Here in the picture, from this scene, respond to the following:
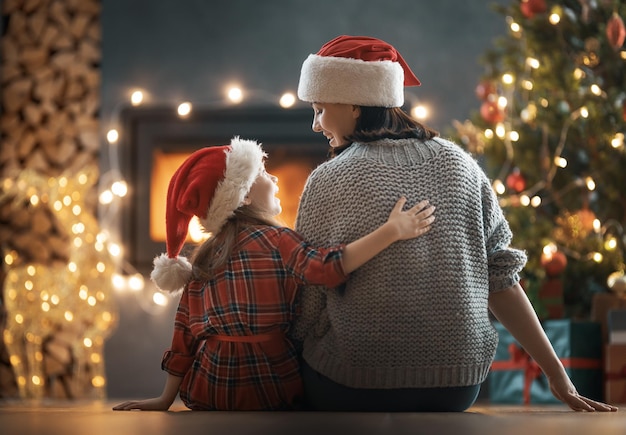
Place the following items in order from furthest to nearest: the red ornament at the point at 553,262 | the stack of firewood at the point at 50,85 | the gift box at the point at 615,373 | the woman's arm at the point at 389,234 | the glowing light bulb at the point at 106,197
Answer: the stack of firewood at the point at 50,85 → the glowing light bulb at the point at 106,197 → the red ornament at the point at 553,262 → the gift box at the point at 615,373 → the woman's arm at the point at 389,234

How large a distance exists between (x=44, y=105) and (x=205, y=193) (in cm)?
246

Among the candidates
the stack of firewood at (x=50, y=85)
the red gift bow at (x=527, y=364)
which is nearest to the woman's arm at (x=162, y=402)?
the red gift bow at (x=527, y=364)

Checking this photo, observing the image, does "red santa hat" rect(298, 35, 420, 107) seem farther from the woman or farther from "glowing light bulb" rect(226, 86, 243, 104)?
"glowing light bulb" rect(226, 86, 243, 104)

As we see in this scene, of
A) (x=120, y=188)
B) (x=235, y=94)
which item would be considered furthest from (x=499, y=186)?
(x=120, y=188)

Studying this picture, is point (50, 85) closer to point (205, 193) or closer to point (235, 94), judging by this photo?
point (235, 94)

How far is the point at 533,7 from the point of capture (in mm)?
3109

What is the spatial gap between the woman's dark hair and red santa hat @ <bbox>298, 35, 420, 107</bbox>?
2 cm

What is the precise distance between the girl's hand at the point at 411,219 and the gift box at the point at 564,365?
59.7 inches

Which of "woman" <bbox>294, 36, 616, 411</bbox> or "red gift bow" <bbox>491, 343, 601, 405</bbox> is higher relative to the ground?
"woman" <bbox>294, 36, 616, 411</bbox>

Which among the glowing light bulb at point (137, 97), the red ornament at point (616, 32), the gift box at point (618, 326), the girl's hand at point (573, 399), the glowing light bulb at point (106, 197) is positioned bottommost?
the gift box at point (618, 326)

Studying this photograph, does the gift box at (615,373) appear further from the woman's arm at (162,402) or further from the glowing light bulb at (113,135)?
the glowing light bulb at (113,135)

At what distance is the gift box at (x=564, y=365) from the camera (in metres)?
2.89

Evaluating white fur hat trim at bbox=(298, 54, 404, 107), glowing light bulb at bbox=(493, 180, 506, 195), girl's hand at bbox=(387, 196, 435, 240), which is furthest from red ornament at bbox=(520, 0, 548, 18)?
girl's hand at bbox=(387, 196, 435, 240)

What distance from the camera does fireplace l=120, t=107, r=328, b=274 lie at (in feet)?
12.3
